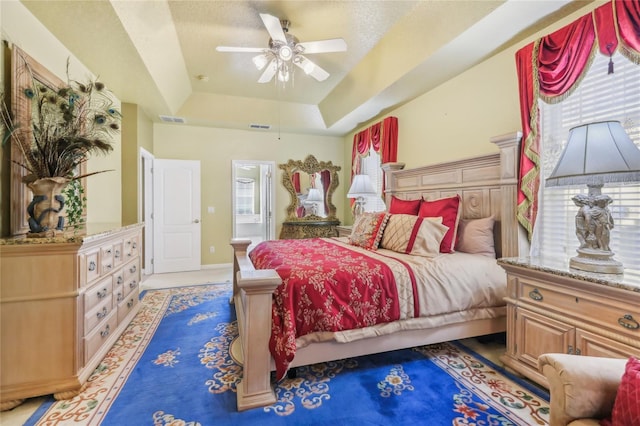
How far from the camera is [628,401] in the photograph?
88cm

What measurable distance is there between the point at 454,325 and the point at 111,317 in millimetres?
2771

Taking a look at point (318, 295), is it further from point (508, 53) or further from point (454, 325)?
point (508, 53)

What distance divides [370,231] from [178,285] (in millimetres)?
3010

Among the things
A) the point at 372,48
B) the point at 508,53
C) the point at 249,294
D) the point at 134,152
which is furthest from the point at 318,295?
the point at 134,152

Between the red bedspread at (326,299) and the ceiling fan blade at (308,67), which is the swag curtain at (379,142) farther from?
the red bedspread at (326,299)

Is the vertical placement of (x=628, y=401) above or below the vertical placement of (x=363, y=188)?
below

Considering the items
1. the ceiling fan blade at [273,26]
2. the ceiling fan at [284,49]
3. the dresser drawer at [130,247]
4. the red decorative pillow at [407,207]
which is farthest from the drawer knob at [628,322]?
the dresser drawer at [130,247]

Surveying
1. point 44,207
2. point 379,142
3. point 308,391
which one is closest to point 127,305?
point 44,207

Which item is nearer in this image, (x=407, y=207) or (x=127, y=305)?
(x=127, y=305)

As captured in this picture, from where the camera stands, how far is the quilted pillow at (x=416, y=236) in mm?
2471

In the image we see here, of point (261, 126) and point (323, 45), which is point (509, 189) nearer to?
point (323, 45)

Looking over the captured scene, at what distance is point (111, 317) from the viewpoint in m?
2.36

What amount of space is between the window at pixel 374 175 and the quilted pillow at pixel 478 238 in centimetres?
202

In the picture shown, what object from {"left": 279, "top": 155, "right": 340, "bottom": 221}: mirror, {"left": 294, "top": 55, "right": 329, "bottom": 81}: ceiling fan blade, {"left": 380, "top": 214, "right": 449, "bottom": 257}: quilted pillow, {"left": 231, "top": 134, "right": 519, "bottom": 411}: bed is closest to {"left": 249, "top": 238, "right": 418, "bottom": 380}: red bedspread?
{"left": 231, "top": 134, "right": 519, "bottom": 411}: bed
